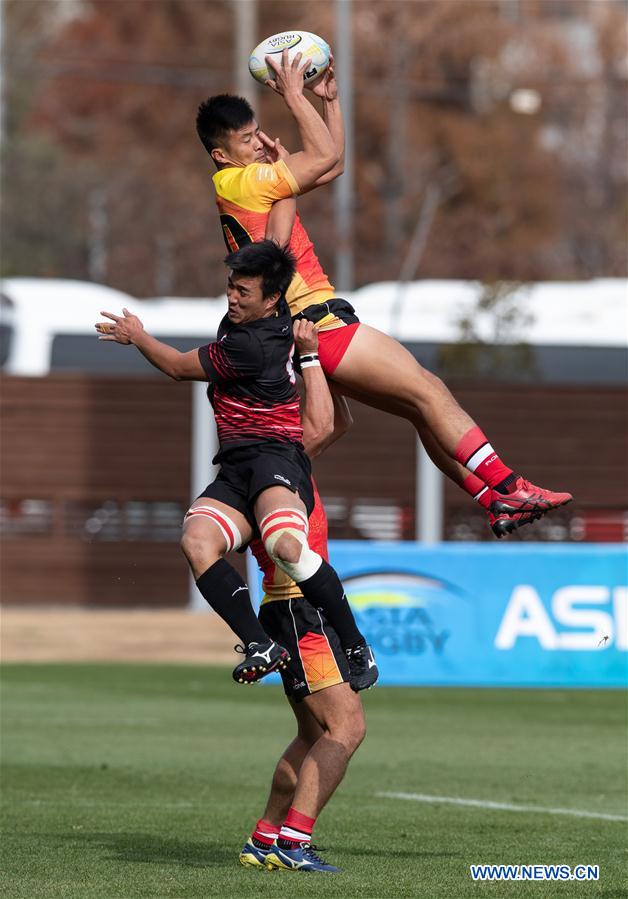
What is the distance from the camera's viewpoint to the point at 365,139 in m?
59.7

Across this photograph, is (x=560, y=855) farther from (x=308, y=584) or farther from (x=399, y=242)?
(x=399, y=242)

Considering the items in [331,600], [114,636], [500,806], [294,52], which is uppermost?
[294,52]

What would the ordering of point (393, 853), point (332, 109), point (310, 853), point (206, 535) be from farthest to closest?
point (393, 853) < point (332, 109) < point (310, 853) < point (206, 535)

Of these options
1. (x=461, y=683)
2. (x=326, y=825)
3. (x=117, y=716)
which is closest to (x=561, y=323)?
(x=461, y=683)

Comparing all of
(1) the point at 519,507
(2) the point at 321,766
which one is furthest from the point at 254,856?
(1) the point at 519,507

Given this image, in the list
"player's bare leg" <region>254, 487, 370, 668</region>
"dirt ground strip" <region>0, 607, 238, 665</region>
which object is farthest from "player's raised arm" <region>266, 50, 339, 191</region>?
"dirt ground strip" <region>0, 607, 238, 665</region>

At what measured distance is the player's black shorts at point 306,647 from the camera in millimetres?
9031

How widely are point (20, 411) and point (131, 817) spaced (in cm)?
1855

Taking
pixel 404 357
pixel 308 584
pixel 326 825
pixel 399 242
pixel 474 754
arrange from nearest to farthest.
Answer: pixel 308 584
pixel 404 357
pixel 326 825
pixel 474 754
pixel 399 242

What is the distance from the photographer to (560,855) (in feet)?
32.4

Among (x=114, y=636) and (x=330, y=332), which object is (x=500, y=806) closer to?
(x=330, y=332)

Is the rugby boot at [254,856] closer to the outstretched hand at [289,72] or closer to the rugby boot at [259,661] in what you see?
the rugby boot at [259,661]

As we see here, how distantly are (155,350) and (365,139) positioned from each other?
168 ft

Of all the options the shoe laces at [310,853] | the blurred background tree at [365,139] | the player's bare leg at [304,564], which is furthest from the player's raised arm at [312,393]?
the blurred background tree at [365,139]
